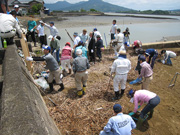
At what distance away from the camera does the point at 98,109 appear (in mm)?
4457

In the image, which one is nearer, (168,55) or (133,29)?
(168,55)

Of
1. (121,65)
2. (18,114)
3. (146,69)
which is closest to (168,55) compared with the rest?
(146,69)

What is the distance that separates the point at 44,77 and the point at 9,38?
2006 millimetres

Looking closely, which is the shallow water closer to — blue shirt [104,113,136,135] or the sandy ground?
the sandy ground

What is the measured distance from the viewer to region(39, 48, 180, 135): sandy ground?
12.6 feet

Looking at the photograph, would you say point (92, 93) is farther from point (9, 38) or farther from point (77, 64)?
point (9, 38)

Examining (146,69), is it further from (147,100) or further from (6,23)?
(6,23)

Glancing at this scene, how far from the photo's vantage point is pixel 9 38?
504cm

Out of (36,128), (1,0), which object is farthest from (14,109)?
(1,0)

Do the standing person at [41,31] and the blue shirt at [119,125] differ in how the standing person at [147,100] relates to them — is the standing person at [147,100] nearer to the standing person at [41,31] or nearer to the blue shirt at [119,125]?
the blue shirt at [119,125]

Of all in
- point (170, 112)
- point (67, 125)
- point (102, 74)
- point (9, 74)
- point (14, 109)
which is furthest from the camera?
point (102, 74)

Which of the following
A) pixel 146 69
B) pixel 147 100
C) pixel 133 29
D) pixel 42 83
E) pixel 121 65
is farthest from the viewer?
pixel 133 29

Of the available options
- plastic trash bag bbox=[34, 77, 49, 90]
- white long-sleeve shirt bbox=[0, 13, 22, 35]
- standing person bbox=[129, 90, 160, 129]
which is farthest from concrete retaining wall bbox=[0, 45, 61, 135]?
plastic trash bag bbox=[34, 77, 49, 90]

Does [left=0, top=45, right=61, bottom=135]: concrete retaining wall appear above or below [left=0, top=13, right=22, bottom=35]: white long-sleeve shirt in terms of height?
below
